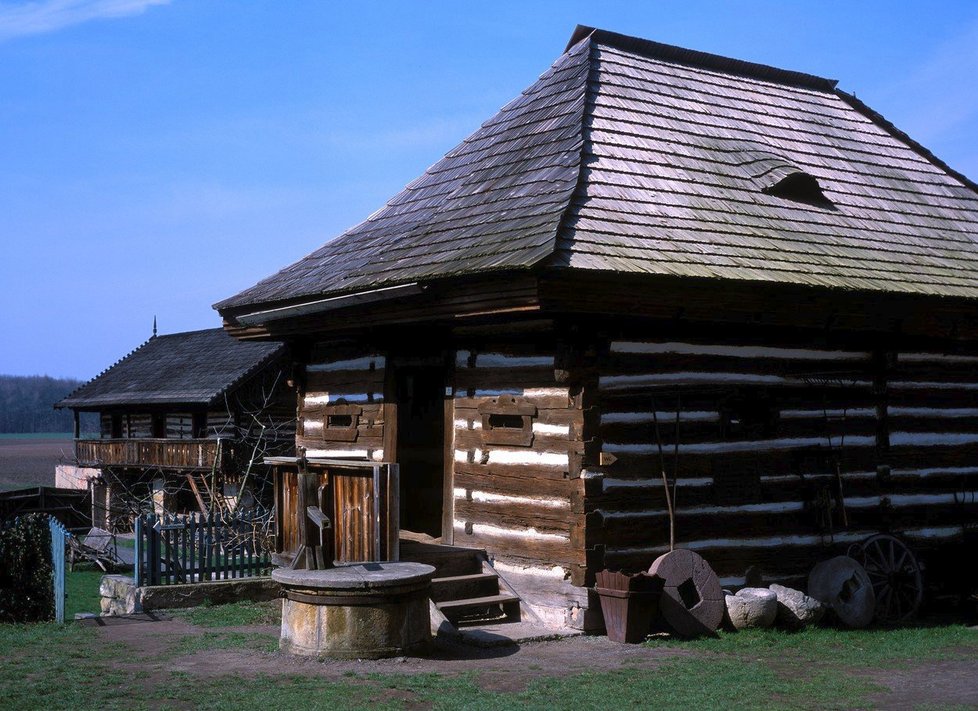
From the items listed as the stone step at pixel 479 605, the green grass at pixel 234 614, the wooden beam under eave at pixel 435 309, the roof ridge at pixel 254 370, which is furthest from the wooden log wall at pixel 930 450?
the roof ridge at pixel 254 370

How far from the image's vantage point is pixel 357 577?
8531 millimetres

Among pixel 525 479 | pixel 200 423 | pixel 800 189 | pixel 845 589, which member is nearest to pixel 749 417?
pixel 845 589

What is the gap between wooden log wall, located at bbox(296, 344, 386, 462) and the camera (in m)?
12.2

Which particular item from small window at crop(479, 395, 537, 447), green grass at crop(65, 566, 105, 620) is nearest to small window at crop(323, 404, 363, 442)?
small window at crop(479, 395, 537, 447)

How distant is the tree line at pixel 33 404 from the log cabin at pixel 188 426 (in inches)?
2934

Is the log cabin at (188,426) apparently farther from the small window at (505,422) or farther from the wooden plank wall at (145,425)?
the small window at (505,422)

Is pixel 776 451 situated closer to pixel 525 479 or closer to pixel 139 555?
pixel 525 479

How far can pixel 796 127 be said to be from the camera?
1493 cm

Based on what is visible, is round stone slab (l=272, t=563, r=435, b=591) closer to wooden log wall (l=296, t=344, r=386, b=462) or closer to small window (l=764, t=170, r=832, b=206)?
wooden log wall (l=296, t=344, r=386, b=462)

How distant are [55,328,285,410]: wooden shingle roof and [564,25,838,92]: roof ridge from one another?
1970 centimetres

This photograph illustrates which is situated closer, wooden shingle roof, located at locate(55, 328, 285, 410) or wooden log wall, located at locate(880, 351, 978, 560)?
wooden log wall, located at locate(880, 351, 978, 560)

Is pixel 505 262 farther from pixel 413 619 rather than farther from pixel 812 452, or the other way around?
pixel 812 452

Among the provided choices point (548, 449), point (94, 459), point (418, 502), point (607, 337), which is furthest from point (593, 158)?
point (94, 459)

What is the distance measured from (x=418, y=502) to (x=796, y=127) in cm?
714
